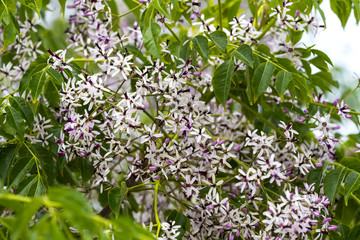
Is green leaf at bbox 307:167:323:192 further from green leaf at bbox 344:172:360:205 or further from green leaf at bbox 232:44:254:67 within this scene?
green leaf at bbox 232:44:254:67

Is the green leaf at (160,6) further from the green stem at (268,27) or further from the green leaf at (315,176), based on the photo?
the green leaf at (315,176)

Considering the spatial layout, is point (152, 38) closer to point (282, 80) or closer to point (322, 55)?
point (282, 80)

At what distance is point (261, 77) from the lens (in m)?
0.82

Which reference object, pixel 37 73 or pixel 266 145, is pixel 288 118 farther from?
pixel 37 73

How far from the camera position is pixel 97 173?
89 cm

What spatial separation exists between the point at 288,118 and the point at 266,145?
0.23m

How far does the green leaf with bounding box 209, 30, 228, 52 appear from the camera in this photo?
0.81 m

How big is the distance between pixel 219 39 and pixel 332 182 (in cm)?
34

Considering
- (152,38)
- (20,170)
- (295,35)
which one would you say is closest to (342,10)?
(295,35)

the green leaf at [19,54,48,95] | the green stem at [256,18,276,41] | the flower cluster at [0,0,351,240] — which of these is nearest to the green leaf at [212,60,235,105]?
the flower cluster at [0,0,351,240]

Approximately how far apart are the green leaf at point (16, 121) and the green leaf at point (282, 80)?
0.44 metres

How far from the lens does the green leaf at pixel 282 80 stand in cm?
80

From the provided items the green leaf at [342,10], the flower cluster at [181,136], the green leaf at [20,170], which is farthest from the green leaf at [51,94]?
the green leaf at [342,10]

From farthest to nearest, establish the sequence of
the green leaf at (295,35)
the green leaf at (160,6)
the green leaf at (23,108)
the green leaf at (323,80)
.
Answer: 1. the green leaf at (323,80)
2. the green leaf at (295,35)
3. the green leaf at (23,108)
4. the green leaf at (160,6)
